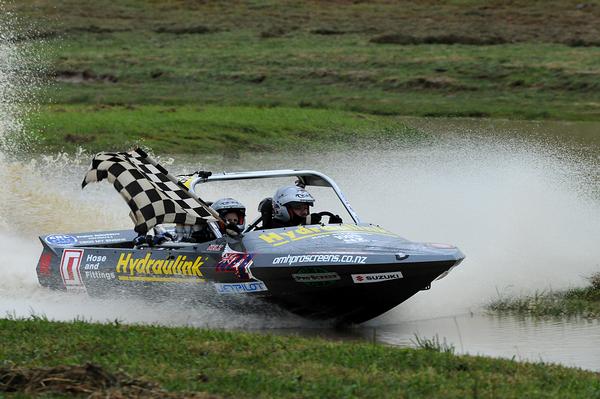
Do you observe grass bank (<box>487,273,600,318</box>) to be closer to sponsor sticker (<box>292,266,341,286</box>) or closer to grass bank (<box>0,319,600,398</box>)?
sponsor sticker (<box>292,266,341,286</box>)

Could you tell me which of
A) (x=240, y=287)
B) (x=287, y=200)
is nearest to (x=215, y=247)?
(x=240, y=287)

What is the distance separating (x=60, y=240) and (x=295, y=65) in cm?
2820

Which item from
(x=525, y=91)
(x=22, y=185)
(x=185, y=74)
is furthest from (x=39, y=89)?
(x=22, y=185)

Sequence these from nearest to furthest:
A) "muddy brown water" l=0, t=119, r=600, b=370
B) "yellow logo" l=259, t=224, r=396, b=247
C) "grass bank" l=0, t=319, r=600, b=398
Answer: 1. "grass bank" l=0, t=319, r=600, b=398
2. "muddy brown water" l=0, t=119, r=600, b=370
3. "yellow logo" l=259, t=224, r=396, b=247

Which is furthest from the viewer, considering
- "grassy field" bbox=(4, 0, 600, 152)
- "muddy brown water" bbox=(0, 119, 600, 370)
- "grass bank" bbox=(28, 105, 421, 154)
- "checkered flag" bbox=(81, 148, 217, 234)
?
"grassy field" bbox=(4, 0, 600, 152)

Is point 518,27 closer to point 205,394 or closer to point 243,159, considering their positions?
point 243,159

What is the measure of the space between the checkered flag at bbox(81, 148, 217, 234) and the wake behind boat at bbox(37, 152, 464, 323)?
0.02 metres

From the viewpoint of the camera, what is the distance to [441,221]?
607 inches

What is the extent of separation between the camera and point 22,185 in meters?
16.8

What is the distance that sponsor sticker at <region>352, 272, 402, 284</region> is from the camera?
1006 cm

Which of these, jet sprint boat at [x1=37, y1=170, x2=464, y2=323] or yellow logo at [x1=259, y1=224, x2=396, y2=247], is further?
yellow logo at [x1=259, y1=224, x2=396, y2=247]

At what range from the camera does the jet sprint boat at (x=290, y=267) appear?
10086 millimetres

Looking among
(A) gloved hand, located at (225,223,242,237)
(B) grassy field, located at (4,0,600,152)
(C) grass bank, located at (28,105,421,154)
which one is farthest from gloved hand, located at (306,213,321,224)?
(B) grassy field, located at (4,0,600,152)

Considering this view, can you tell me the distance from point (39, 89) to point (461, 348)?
26.0 m
